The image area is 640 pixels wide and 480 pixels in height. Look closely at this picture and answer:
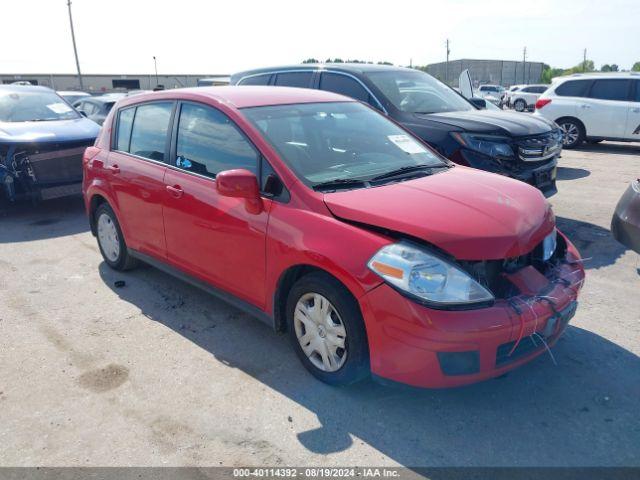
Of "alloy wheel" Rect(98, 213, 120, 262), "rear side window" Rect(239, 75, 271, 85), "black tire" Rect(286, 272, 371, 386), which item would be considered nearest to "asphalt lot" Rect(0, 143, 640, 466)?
"black tire" Rect(286, 272, 371, 386)

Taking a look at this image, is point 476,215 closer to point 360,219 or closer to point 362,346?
point 360,219

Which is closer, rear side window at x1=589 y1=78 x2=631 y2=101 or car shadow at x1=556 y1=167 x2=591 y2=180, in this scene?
car shadow at x1=556 y1=167 x2=591 y2=180

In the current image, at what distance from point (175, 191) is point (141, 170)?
619 mm

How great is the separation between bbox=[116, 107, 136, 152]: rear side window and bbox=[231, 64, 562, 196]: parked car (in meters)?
2.75

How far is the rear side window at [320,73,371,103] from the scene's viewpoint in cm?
658

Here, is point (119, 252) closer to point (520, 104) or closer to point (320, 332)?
point (320, 332)

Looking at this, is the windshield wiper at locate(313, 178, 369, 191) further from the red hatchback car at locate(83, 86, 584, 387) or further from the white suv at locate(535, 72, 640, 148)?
the white suv at locate(535, 72, 640, 148)

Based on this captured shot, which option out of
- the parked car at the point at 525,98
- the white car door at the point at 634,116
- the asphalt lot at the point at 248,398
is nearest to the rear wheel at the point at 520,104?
the parked car at the point at 525,98

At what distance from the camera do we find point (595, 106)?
1257 cm

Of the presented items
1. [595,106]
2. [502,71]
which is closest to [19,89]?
[595,106]

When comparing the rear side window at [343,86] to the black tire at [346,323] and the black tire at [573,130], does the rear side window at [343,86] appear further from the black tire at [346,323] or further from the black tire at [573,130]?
the black tire at [573,130]

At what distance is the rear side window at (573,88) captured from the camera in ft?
42.0

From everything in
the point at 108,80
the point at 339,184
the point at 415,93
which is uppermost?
the point at 108,80

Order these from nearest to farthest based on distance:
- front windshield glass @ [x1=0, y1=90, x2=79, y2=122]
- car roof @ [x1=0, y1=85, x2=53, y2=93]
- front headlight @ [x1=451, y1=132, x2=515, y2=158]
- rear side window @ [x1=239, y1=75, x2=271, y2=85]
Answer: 1. front headlight @ [x1=451, y1=132, x2=515, y2=158]
2. rear side window @ [x1=239, y1=75, x2=271, y2=85]
3. front windshield glass @ [x1=0, y1=90, x2=79, y2=122]
4. car roof @ [x1=0, y1=85, x2=53, y2=93]
